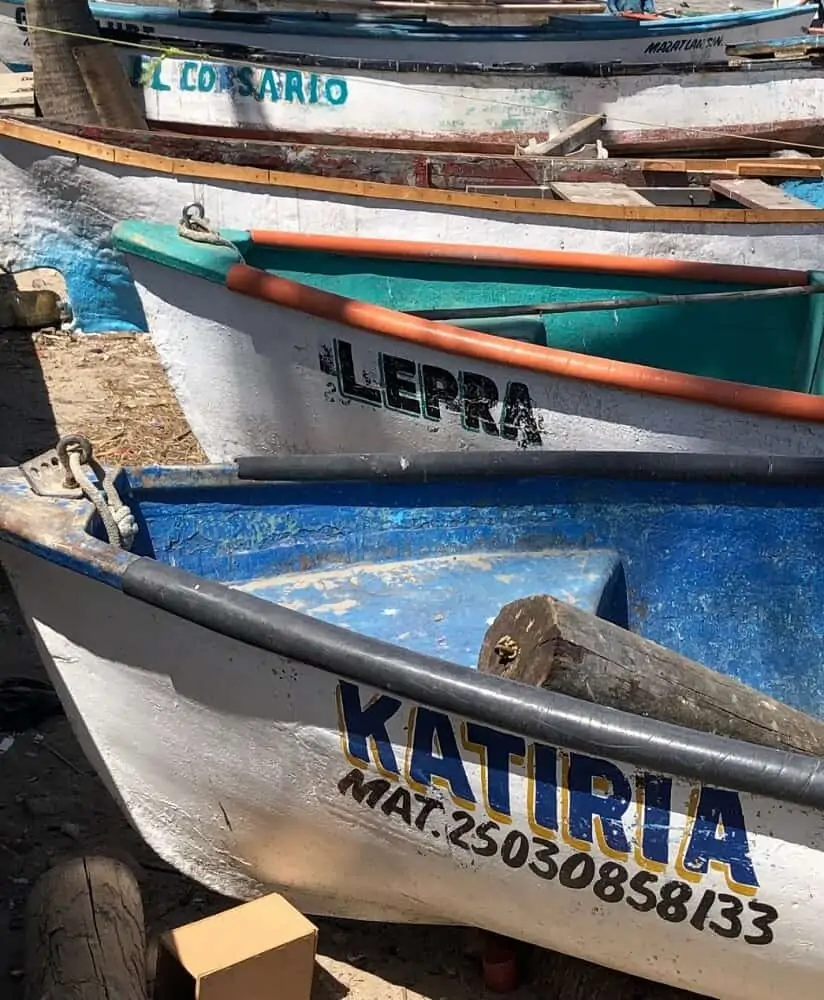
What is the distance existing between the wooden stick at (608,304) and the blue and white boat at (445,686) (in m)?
1.51

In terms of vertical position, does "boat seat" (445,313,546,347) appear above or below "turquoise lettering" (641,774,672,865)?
below

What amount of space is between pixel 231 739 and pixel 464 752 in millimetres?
550

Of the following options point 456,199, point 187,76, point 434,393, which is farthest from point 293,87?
point 434,393

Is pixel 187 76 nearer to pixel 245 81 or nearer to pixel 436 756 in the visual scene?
pixel 245 81

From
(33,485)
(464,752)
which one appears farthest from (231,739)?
(33,485)

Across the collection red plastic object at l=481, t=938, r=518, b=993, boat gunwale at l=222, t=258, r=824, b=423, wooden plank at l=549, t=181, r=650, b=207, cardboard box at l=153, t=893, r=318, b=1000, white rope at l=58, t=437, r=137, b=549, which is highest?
white rope at l=58, t=437, r=137, b=549

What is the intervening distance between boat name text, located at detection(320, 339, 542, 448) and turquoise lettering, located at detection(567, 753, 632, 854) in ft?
6.80

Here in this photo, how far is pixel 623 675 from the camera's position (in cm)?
259

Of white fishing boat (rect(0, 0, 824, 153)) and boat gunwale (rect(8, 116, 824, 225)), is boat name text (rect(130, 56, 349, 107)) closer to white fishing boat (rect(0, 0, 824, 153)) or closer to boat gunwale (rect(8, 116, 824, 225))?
white fishing boat (rect(0, 0, 824, 153))

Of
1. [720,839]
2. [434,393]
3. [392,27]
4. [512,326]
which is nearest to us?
[720,839]

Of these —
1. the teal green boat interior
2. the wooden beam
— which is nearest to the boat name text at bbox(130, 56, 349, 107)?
the wooden beam

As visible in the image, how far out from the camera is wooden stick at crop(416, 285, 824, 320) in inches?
189

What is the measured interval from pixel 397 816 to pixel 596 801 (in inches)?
17.8

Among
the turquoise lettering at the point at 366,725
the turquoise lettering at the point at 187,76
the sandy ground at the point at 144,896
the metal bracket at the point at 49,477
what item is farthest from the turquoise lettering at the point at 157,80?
the turquoise lettering at the point at 366,725
